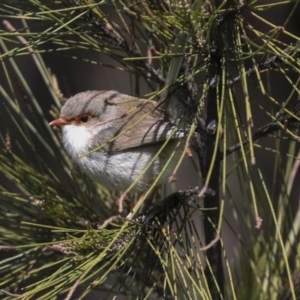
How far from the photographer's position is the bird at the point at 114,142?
149 cm

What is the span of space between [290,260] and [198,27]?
78cm

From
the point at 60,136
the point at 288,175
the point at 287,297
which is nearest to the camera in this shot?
the point at 287,297

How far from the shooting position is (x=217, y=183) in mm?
1223

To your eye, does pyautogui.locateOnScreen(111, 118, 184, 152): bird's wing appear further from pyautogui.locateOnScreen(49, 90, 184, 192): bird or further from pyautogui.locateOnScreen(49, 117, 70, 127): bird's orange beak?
pyautogui.locateOnScreen(49, 117, 70, 127): bird's orange beak

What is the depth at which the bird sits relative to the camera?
149 centimetres

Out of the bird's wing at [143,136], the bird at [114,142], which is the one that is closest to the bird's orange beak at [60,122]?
the bird at [114,142]

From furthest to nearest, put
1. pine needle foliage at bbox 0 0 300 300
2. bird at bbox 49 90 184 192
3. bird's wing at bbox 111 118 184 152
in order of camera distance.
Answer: bird at bbox 49 90 184 192, bird's wing at bbox 111 118 184 152, pine needle foliage at bbox 0 0 300 300

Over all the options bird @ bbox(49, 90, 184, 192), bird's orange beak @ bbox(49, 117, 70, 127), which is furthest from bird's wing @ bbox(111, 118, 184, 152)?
bird's orange beak @ bbox(49, 117, 70, 127)

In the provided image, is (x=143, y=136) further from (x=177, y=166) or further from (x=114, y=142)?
(x=177, y=166)

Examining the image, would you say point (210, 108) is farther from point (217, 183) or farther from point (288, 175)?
point (288, 175)

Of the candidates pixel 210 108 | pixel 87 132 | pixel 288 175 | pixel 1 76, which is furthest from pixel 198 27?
pixel 1 76

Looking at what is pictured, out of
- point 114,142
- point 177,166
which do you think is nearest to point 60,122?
point 114,142

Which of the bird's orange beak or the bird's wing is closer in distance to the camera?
the bird's wing

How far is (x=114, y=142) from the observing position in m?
1.58
